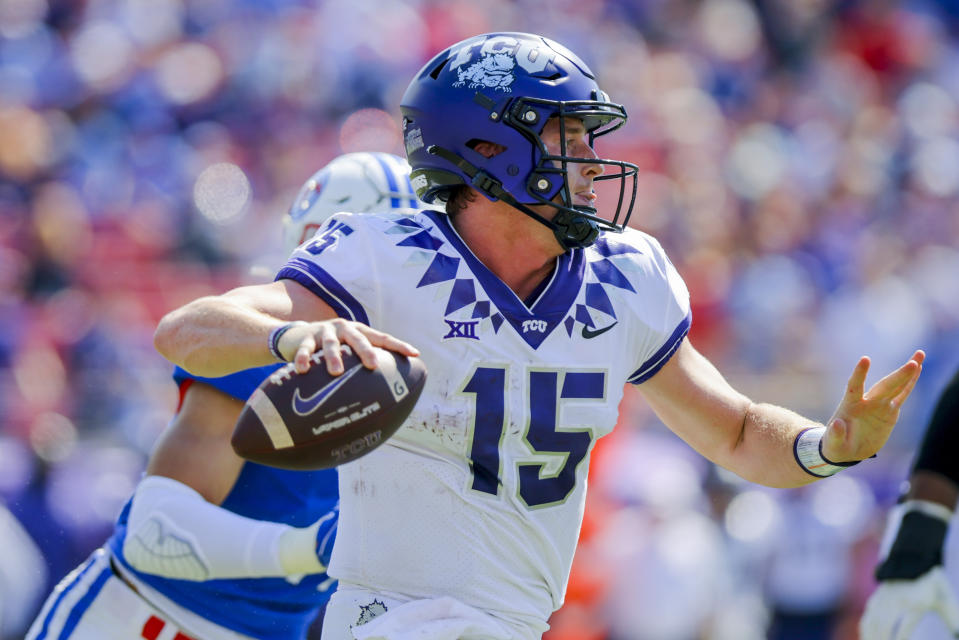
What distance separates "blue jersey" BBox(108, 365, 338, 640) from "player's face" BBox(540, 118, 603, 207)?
3.32 feet

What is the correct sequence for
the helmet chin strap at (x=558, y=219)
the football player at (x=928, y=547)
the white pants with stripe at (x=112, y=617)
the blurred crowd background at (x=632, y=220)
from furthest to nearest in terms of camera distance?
the blurred crowd background at (x=632, y=220) → the football player at (x=928, y=547) → the white pants with stripe at (x=112, y=617) → the helmet chin strap at (x=558, y=219)

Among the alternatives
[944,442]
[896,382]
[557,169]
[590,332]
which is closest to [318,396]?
[590,332]

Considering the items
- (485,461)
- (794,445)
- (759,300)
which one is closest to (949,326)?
(759,300)

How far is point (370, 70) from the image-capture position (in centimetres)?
995

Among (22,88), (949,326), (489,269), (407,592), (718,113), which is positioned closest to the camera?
(407,592)

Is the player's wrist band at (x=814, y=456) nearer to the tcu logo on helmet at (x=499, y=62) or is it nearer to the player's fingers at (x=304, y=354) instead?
the tcu logo on helmet at (x=499, y=62)

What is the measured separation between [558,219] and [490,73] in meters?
0.39

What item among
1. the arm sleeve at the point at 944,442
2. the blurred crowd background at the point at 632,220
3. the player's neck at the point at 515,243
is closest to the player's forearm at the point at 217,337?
the player's neck at the point at 515,243

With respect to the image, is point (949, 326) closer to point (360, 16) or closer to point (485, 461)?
point (360, 16)

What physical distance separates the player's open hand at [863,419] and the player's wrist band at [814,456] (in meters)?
0.03

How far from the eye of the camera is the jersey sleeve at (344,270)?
2.79 metres

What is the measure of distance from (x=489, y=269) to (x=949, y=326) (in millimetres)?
6641

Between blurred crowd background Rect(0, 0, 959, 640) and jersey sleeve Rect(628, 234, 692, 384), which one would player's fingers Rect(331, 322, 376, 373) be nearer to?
jersey sleeve Rect(628, 234, 692, 384)

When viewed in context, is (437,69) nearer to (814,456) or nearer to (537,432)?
(537,432)
